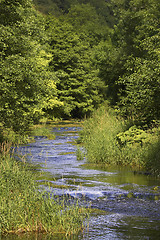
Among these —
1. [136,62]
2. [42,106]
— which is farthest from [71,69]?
[136,62]

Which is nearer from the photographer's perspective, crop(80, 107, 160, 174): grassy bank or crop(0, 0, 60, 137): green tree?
crop(80, 107, 160, 174): grassy bank

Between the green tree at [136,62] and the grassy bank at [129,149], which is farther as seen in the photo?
the green tree at [136,62]

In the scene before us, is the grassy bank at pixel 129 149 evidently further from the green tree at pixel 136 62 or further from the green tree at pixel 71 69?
the green tree at pixel 71 69

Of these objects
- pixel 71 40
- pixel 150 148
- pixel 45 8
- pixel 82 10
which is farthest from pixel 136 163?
pixel 45 8

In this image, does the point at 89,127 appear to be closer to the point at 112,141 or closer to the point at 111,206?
the point at 112,141

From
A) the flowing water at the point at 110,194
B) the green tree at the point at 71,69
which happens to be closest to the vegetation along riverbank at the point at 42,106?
the flowing water at the point at 110,194

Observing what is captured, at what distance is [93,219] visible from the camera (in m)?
8.22

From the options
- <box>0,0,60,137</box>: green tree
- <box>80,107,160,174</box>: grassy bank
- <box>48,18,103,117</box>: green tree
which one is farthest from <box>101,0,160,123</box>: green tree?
<box>48,18,103,117</box>: green tree

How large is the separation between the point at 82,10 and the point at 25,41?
62433mm

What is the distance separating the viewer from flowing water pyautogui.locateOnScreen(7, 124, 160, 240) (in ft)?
24.7

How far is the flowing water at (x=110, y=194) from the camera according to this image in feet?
24.7

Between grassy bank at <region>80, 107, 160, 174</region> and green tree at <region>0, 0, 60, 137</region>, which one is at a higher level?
green tree at <region>0, 0, 60, 137</region>

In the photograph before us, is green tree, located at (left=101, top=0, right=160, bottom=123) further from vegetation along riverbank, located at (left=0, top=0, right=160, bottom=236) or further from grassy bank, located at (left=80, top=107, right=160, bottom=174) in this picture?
grassy bank, located at (left=80, top=107, right=160, bottom=174)

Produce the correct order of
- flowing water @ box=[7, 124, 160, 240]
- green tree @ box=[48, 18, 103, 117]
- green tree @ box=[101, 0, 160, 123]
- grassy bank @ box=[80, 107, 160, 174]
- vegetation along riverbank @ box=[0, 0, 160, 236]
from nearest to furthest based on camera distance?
1. vegetation along riverbank @ box=[0, 0, 160, 236]
2. flowing water @ box=[7, 124, 160, 240]
3. grassy bank @ box=[80, 107, 160, 174]
4. green tree @ box=[101, 0, 160, 123]
5. green tree @ box=[48, 18, 103, 117]
